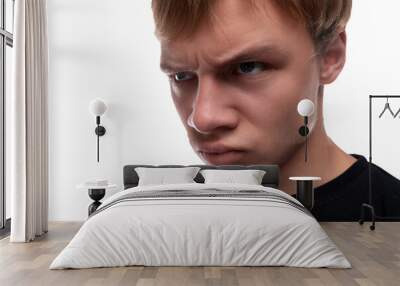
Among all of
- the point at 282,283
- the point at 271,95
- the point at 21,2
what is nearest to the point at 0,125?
the point at 21,2

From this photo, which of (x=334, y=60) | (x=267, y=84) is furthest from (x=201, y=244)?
(x=334, y=60)

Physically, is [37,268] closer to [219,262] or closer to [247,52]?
[219,262]

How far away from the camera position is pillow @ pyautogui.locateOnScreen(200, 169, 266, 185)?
6.26 meters

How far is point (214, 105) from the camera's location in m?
6.41

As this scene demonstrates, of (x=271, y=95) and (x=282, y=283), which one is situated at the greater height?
(x=271, y=95)

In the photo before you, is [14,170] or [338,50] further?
[338,50]

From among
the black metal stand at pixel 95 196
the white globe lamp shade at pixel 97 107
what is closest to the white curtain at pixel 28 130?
the black metal stand at pixel 95 196

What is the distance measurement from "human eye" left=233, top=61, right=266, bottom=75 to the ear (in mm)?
783

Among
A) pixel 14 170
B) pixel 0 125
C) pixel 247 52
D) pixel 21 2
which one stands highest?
pixel 21 2

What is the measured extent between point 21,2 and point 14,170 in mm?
1653

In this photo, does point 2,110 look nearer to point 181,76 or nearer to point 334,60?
point 181,76

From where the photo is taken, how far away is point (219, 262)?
422cm

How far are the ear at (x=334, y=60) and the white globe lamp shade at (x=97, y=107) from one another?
253 centimetres

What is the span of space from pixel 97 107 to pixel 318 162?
103 inches
